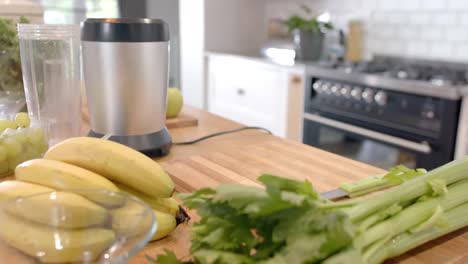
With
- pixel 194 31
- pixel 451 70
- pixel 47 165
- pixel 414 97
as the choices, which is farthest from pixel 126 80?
pixel 194 31

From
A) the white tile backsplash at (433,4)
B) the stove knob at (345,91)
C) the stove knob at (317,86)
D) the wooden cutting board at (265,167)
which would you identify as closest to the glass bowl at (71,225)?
the wooden cutting board at (265,167)

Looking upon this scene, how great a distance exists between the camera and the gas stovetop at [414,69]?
1953 mm

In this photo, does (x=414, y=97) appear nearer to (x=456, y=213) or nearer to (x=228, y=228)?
(x=456, y=213)

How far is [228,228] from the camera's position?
0.45m

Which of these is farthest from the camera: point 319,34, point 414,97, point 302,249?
point 319,34

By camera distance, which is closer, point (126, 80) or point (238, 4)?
point (126, 80)

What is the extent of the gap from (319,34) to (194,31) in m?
0.98

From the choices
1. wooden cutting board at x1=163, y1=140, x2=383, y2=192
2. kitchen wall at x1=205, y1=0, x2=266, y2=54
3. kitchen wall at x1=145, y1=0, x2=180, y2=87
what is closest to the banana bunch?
wooden cutting board at x1=163, y1=140, x2=383, y2=192

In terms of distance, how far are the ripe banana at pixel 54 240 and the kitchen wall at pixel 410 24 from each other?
2220 mm

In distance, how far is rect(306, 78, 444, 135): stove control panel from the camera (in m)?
1.88

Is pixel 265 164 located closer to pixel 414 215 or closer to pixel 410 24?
pixel 414 215

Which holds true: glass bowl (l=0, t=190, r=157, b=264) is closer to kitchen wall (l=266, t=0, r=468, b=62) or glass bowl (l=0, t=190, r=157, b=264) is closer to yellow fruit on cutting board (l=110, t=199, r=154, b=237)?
yellow fruit on cutting board (l=110, t=199, r=154, b=237)

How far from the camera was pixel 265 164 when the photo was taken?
3.07ft

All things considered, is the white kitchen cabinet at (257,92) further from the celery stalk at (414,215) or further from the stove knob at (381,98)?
the celery stalk at (414,215)
